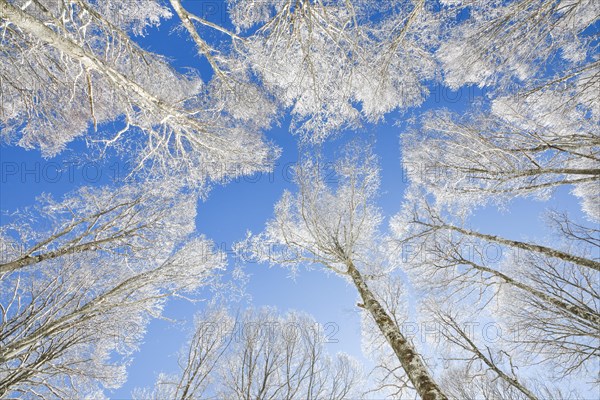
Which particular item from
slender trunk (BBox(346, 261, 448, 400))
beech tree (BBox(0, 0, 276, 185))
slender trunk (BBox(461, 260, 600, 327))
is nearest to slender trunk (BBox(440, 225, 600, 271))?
slender trunk (BBox(461, 260, 600, 327))

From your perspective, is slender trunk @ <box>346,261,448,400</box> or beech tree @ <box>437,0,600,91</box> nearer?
slender trunk @ <box>346,261,448,400</box>

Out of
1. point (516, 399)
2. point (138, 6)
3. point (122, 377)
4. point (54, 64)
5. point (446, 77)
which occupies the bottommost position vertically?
point (516, 399)

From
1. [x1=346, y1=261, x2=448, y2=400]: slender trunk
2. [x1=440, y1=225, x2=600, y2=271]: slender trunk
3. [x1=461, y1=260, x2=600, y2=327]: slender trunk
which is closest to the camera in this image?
[x1=346, y1=261, x2=448, y2=400]: slender trunk

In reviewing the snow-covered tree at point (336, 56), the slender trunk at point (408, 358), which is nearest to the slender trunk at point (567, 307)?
the slender trunk at point (408, 358)

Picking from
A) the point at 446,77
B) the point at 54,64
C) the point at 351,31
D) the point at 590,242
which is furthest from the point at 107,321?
the point at 590,242

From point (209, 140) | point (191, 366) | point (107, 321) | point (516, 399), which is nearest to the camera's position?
point (209, 140)

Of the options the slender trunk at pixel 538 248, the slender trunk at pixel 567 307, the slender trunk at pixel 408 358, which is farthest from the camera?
the slender trunk at pixel 567 307

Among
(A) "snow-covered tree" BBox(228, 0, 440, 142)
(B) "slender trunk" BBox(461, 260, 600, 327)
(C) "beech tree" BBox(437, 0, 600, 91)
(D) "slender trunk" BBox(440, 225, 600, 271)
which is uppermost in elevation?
(A) "snow-covered tree" BBox(228, 0, 440, 142)

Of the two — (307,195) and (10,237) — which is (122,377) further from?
(307,195)

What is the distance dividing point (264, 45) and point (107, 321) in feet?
18.4

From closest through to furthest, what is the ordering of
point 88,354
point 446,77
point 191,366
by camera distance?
point 446,77
point 191,366
point 88,354

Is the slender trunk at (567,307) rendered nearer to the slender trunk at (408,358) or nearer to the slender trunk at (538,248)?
the slender trunk at (538,248)

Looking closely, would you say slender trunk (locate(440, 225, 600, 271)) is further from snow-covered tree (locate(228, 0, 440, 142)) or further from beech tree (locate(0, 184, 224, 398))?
beech tree (locate(0, 184, 224, 398))

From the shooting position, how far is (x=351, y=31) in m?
4.48
